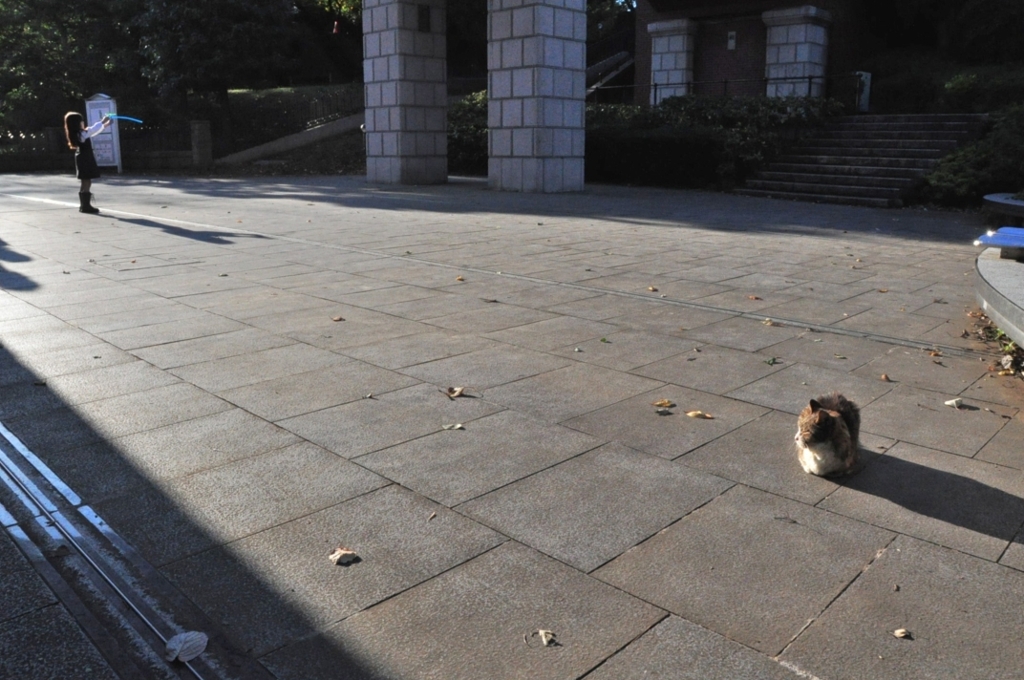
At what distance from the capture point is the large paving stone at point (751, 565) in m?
3.00

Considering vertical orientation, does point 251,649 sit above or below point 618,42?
below

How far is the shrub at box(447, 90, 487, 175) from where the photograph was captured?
2667cm

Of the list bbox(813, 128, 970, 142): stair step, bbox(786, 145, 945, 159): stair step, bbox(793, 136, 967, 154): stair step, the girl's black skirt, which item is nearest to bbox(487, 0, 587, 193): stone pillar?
bbox(786, 145, 945, 159): stair step

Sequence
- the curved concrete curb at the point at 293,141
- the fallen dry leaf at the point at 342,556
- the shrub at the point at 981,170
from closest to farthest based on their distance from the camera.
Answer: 1. the fallen dry leaf at the point at 342,556
2. the shrub at the point at 981,170
3. the curved concrete curb at the point at 293,141

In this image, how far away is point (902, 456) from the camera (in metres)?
4.43

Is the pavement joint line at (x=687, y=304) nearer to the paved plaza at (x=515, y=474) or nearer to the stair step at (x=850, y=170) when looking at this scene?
the paved plaza at (x=515, y=474)

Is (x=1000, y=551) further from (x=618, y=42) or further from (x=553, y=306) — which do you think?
(x=618, y=42)

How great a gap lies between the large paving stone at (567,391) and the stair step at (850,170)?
15.6m

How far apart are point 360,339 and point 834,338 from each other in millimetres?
3639

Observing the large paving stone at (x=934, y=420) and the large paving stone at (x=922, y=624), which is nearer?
the large paving stone at (x=922, y=624)

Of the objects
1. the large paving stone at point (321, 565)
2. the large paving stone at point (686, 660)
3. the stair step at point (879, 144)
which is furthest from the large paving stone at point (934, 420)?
the stair step at point (879, 144)

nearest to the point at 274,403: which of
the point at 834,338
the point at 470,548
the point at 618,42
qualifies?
the point at 470,548

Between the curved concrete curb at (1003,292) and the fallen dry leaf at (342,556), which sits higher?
the curved concrete curb at (1003,292)

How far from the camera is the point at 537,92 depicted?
20219 millimetres
